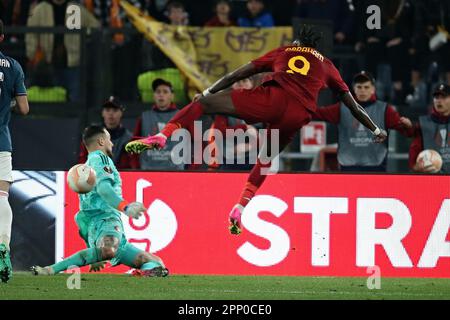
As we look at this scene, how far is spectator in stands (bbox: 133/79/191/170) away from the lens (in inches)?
660

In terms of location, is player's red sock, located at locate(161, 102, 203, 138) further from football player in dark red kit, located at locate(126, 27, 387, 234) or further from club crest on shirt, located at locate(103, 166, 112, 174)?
club crest on shirt, located at locate(103, 166, 112, 174)

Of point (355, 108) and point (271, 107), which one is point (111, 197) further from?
point (355, 108)

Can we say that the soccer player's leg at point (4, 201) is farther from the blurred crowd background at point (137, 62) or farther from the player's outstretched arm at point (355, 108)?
the blurred crowd background at point (137, 62)

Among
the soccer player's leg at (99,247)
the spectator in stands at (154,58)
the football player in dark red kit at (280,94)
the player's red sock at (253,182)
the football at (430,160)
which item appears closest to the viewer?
the soccer player's leg at (99,247)

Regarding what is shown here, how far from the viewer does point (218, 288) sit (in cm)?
1315

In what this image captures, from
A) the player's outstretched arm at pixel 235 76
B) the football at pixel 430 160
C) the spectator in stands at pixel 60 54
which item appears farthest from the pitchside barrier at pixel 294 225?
the spectator in stands at pixel 60 54

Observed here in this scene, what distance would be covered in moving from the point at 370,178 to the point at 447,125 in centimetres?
163

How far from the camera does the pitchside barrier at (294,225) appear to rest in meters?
15.3

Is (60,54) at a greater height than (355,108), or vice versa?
(60,54)

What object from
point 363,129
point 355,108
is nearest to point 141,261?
point 355,108

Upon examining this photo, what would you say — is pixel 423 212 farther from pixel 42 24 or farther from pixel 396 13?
pixel 42 24

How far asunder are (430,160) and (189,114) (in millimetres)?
4133

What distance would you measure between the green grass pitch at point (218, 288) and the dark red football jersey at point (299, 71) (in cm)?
183

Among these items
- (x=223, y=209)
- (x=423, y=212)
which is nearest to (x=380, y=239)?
(x=423, y=212)
